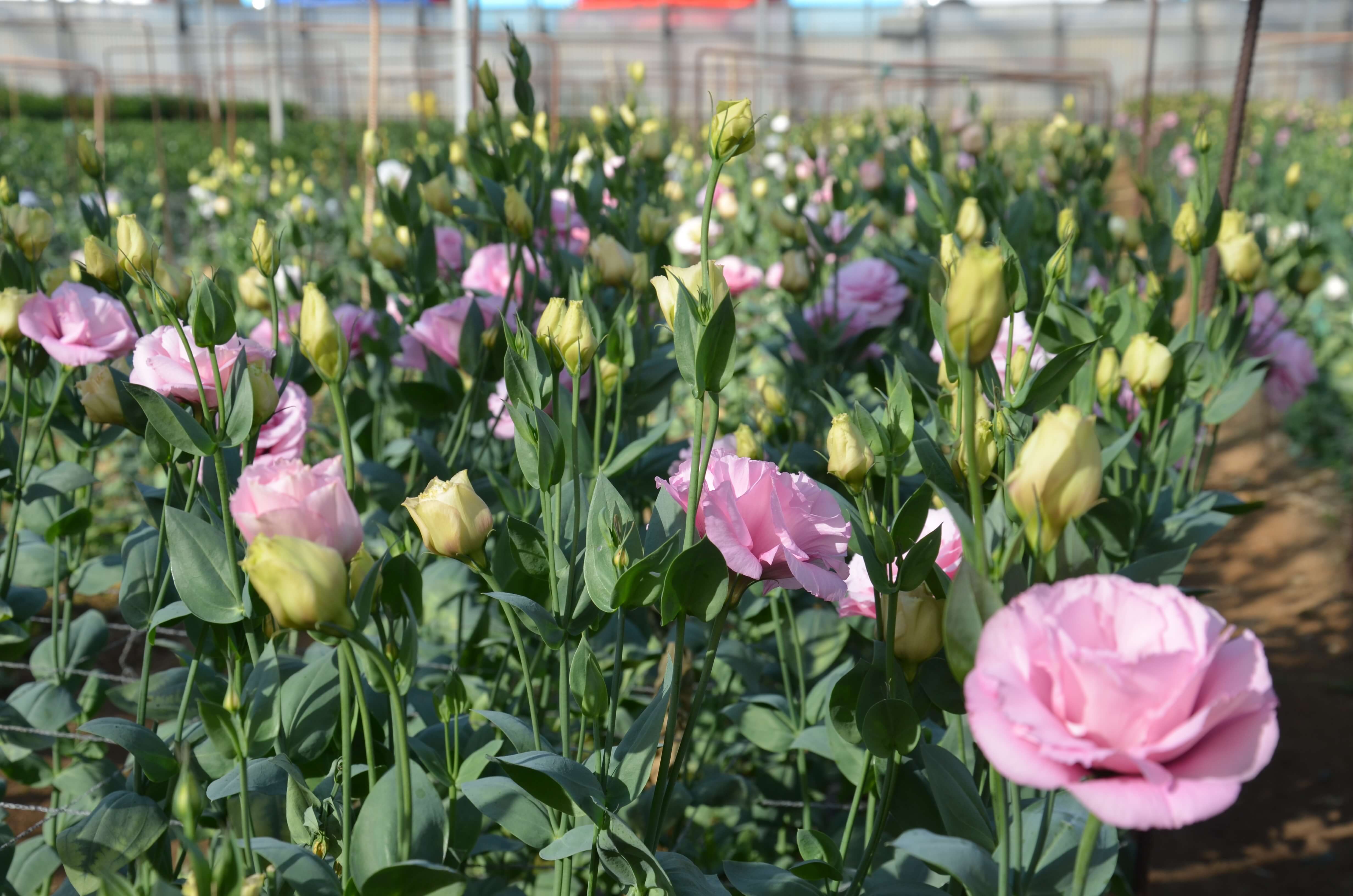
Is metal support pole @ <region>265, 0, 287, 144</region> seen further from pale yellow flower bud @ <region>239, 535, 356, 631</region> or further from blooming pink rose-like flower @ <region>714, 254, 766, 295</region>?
pale yellow flower bud @ <region>239, 535, 356, 631</region>

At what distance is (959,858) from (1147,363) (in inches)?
16.8

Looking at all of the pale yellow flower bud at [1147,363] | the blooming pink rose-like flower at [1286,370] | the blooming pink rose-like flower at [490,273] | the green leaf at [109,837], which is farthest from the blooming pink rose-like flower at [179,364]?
the blooming pink rose-like flower at [1286,370]

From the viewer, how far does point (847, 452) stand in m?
0.51

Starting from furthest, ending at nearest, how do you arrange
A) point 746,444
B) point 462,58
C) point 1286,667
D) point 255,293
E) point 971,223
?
point 462,58, point 1286,667, point 255,293, point 971,223, point 746,444

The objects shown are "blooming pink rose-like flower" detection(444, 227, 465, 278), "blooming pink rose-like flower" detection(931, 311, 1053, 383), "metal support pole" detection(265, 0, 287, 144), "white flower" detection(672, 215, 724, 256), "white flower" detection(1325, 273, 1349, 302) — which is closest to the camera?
"blooming pink rose-like flower" detection(931, 311, 1053, 383)

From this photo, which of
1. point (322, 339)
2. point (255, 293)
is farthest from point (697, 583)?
point (255, 293)

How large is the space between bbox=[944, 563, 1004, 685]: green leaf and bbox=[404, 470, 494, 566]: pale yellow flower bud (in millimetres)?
218

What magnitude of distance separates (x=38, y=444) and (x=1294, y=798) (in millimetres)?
1722

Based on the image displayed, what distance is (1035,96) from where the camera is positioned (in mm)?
18734

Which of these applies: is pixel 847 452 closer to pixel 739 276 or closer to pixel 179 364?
pixel 179 364

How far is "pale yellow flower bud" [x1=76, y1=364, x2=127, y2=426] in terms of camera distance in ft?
2.24

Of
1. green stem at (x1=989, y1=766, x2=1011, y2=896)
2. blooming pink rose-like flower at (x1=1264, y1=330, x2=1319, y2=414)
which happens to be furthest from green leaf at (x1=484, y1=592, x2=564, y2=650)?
blooming pink rose-like flower at (x1=1264, y1=330, x2=1319, y2=414)

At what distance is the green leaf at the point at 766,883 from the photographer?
1.68 ft

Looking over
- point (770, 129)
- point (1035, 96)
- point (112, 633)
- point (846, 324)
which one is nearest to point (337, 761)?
point (846, 324)
